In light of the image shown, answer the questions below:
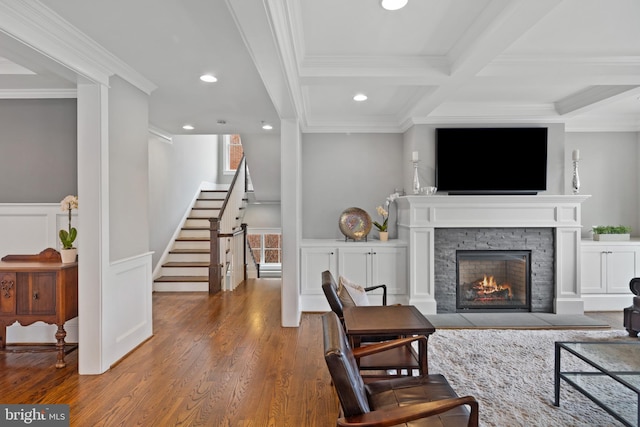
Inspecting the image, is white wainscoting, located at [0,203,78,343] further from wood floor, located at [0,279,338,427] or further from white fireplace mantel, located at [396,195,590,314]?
white fireplace mantel, located at [396,195,590,314]

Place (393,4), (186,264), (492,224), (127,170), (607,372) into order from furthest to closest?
(186,264), (492,224), (127,170), (393,4), (607,372)

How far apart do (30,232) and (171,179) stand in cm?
347

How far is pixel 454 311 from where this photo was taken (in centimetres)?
503

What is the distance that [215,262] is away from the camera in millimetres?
6352

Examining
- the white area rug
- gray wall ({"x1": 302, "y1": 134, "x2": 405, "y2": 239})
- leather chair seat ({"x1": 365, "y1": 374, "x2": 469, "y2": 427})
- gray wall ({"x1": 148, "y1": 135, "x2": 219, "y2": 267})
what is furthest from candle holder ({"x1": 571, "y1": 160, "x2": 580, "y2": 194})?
gray wall ({"x1": 148, "y1": 135, "x2": 219, "y2": 267})

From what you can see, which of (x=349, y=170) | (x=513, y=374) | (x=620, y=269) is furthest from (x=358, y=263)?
(x=620, y=269)

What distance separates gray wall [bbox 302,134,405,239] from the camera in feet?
18.7

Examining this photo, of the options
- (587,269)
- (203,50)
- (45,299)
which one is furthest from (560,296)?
(45,299)

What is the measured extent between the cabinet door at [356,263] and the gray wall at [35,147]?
3.17 metres

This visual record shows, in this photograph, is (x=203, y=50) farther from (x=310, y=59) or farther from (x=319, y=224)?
(x=319, y=224)

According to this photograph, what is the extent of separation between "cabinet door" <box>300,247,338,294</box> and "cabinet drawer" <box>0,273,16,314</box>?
3022 mm

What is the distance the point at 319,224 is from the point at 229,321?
1.92 metres

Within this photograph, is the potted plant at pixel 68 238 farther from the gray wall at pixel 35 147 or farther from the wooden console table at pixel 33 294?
the gray wall at pixel 35 147

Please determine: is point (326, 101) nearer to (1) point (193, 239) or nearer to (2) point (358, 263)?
(2) point (358, 263)
